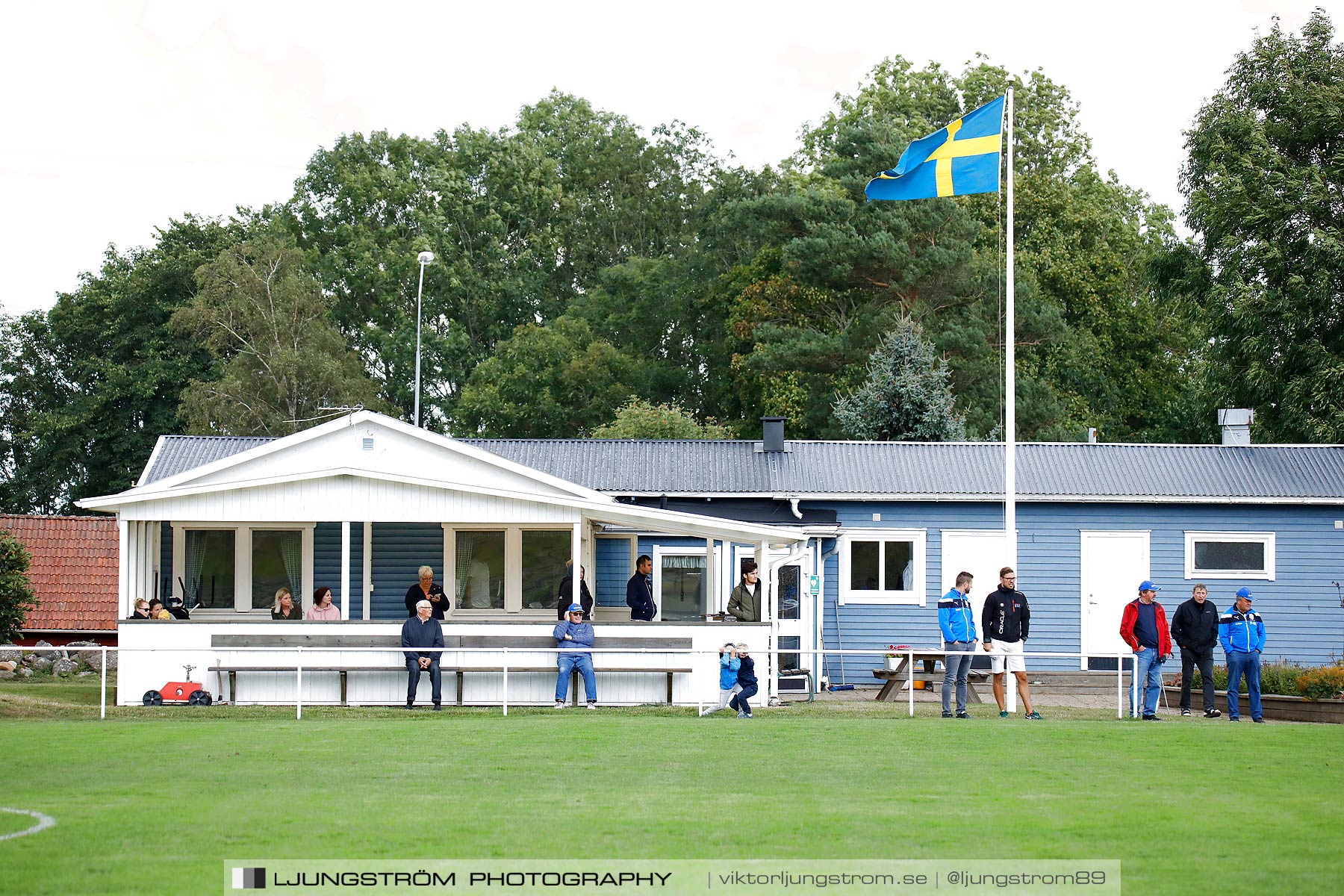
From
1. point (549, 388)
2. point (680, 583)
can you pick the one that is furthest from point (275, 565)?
point (549, 388)

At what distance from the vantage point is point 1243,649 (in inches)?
730

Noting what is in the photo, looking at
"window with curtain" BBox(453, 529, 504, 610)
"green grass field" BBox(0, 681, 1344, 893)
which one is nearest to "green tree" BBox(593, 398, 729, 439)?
"window with curtain" BBox(453, 529, 504, 610)

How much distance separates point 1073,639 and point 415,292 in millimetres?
34626

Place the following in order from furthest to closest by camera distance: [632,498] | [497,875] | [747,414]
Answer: [747,414] → [632,498] → [497,875]

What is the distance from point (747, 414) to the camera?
163 feet

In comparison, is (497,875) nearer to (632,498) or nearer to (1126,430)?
(632,498)

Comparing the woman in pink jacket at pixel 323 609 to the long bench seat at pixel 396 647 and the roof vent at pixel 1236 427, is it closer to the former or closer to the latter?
the long bench seat at pixel 396 647

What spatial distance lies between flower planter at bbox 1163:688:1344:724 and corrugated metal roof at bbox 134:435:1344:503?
21.0 feet

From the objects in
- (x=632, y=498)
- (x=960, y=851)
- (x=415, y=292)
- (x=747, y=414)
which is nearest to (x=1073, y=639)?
(x=632, y=498)

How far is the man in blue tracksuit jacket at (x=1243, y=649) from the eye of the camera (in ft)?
60.7

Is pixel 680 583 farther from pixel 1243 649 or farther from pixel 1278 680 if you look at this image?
pixel 1243 649

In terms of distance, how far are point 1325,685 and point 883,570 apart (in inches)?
332

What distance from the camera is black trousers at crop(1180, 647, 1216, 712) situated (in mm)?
19062

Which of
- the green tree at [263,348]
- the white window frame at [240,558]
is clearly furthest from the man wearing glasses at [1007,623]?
the green tree at [263,348]
